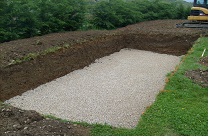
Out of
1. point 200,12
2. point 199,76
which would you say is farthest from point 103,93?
point 200,12

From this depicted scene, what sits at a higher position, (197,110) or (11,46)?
(11,46)

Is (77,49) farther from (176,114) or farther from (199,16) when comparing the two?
(199,16)

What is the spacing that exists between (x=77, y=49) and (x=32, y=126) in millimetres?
6972

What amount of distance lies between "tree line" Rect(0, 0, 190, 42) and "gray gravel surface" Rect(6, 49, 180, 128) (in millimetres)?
3402

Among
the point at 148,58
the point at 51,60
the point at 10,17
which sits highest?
the point at 10,17

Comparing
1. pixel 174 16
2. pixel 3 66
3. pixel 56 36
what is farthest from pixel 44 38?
pixel 174 16

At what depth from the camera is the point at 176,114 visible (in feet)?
22.5

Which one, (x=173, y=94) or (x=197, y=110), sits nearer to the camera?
(x=197, y=110)

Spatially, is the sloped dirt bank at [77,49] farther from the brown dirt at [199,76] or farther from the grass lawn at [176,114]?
the brown dirt at [199,76]

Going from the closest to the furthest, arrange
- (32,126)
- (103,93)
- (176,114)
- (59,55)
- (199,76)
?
(32,126)
(176,114)
(103,93)
(199,76)
(59,55)

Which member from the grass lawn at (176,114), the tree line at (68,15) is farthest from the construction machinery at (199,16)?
the grass lawn at (176,114)

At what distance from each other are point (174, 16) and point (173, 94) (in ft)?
57.1

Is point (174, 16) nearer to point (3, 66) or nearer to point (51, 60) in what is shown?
point (51, 60)

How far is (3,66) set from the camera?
31.1 feet
